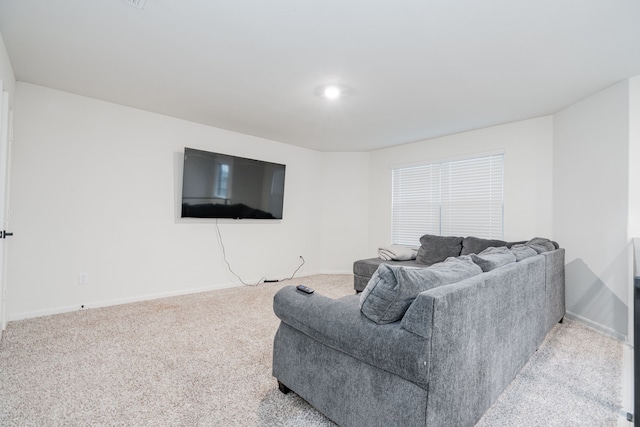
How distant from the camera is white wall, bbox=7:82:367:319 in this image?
9.89 feet

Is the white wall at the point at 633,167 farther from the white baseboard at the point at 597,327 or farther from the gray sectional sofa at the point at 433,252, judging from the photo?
the gray sectional sofa at the point at 433,252

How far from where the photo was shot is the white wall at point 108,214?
3.01m

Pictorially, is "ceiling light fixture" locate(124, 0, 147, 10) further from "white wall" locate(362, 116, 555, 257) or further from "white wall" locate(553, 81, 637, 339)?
"white wall" locate(362, 116, 555, 257)

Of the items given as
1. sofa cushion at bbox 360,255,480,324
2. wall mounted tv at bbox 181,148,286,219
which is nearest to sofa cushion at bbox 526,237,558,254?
sofa cushion at bbox 360,255,480,324

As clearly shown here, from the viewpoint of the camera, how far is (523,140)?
12.5 feet

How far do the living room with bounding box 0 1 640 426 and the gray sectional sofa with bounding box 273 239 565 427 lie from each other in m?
1.83

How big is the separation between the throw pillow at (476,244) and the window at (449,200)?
406 millimetres

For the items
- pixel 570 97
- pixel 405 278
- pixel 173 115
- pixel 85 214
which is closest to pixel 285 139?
pixel 173 115

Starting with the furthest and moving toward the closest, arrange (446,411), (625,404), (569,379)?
(569,379)
(625,404)
(446,411)

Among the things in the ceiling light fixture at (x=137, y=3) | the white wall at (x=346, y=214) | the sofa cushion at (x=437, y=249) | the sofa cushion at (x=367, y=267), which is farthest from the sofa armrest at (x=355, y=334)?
the white wall at (x=346, y=214)

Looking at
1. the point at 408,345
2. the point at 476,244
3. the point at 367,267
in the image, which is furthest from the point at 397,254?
the point at 408,345

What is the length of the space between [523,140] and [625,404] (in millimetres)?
2924

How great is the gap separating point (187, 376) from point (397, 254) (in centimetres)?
313

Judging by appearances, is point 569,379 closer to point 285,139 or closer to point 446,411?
point 446,411
